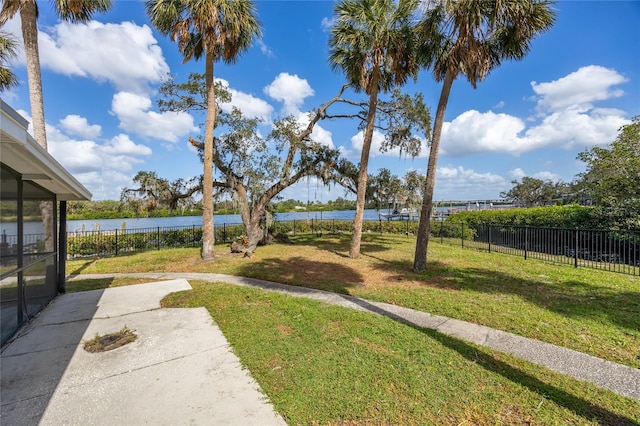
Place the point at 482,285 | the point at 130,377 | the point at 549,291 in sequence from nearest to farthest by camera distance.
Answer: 1. the point at 130,377
2. the point at 549,291
3. the point at 482,285

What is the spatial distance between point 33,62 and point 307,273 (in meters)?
9.94

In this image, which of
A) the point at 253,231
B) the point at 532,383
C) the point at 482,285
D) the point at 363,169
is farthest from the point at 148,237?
the point at 532,383

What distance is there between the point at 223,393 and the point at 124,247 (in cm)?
1517

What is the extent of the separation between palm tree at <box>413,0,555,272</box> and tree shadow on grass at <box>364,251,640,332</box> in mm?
950

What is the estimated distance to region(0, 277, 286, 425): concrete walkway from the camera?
238 centimetres

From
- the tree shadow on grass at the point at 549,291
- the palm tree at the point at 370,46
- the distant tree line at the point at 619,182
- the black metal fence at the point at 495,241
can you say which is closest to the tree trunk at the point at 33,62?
the black metal fence at the point at 495,241

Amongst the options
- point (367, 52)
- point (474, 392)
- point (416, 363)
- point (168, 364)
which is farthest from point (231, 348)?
point (367, 52)

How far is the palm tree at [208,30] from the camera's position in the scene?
31.2ft

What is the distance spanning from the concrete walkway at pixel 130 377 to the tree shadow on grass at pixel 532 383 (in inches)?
93.4

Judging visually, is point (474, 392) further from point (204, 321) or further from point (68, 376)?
point (68, 376)

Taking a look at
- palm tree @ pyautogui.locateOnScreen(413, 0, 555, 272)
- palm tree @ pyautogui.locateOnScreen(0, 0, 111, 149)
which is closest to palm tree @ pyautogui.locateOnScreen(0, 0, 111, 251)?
palm tree @ pyautogui.locateOnScreen(0, 0, 111, 149)

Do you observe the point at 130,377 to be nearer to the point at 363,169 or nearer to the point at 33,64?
the point at 363,169

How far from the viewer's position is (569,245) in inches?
388

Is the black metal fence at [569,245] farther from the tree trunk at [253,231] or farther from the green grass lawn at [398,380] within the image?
the tree trunk at [253,231]
